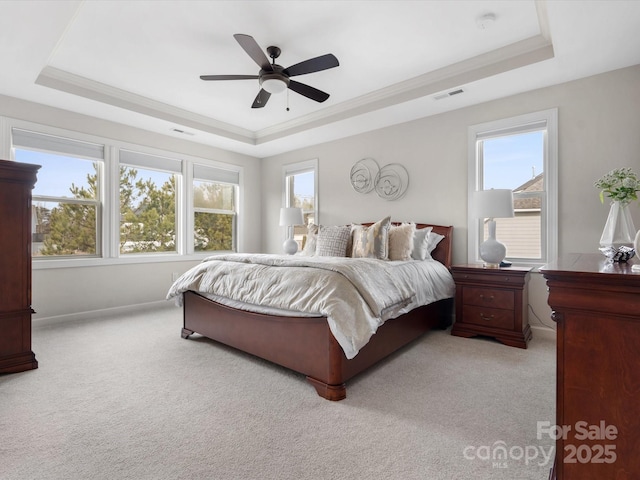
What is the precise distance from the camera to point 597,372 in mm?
1054

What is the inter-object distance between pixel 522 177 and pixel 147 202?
183 inches

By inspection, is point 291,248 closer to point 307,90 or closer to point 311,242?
point 311,242

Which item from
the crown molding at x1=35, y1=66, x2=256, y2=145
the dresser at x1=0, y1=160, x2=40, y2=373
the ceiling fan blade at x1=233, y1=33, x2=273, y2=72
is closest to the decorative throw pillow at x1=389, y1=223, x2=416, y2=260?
the ceiling fan blade at x1=233, y1=33, x2=273, y2=72

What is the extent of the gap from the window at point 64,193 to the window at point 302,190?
264 cm

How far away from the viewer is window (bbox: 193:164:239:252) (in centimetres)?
517

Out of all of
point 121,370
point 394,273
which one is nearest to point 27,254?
point 121,370

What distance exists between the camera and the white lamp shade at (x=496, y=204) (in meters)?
3.14

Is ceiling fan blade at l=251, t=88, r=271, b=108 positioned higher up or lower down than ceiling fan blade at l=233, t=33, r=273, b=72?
lower down

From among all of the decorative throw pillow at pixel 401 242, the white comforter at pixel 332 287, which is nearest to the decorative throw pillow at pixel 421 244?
the decorative throw pillow at pixel 401 242

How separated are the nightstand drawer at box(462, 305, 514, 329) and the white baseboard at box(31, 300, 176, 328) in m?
3.79

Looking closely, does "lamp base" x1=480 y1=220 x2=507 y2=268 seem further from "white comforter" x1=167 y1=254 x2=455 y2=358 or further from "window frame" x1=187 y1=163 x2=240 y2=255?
"window frame" x1=187 y1=163 x2=240 y2=255

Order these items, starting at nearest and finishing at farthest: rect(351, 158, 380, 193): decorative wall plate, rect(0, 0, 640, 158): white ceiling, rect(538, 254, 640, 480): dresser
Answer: rect(538, 254, 640, 480): dresser → rect(0, 0, 640, 158): white ceiling → rect(351, 158, 380, 193): decorative wall plate

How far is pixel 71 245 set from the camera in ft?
13.0

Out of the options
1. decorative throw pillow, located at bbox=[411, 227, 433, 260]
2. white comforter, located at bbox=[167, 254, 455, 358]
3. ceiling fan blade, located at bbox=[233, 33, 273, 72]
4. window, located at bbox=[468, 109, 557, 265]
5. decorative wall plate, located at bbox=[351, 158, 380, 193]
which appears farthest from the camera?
decorative wall plate, located at bbox=[351, 158, 380, 193]
